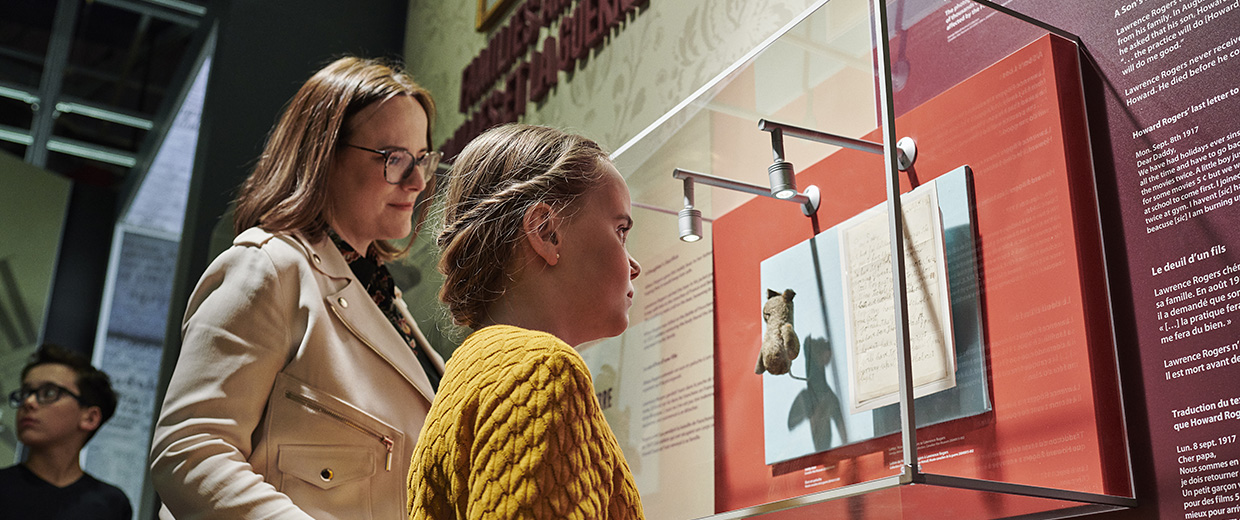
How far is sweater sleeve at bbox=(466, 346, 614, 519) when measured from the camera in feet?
2.90

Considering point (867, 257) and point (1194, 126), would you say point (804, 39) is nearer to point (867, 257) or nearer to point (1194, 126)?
point (867, 257)

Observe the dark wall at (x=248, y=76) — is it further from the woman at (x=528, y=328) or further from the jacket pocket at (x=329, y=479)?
the woman at (x=528, y=328)

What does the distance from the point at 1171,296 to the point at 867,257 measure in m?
0.38

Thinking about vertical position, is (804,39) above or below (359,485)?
above

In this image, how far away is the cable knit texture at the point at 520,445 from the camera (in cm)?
89

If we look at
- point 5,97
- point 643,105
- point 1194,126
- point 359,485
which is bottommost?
point 359,485

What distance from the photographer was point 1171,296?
1304mm

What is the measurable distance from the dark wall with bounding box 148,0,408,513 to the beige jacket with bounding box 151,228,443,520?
2530 mm

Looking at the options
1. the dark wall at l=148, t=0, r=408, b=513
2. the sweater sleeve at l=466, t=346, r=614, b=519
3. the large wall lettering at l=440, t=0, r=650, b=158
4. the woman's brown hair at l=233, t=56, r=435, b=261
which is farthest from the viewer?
the dark wall at l=148, t=0, r=408, b=513

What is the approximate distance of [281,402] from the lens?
159cm

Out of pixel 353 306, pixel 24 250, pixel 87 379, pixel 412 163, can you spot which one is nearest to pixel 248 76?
pixel 87 379

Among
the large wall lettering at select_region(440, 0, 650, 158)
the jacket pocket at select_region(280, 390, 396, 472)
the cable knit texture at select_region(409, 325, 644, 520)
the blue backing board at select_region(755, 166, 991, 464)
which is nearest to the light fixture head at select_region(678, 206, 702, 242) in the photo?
the blue backing board at select_region(755, 166, 991, 464)

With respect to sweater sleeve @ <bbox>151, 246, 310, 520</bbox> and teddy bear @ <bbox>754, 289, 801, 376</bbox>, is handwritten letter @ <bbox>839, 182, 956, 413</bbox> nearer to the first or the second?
teddy bear @ <bbox>754, 289, 801, 376</bbox>

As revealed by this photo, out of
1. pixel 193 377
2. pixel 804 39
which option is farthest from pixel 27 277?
pixel 804 39
